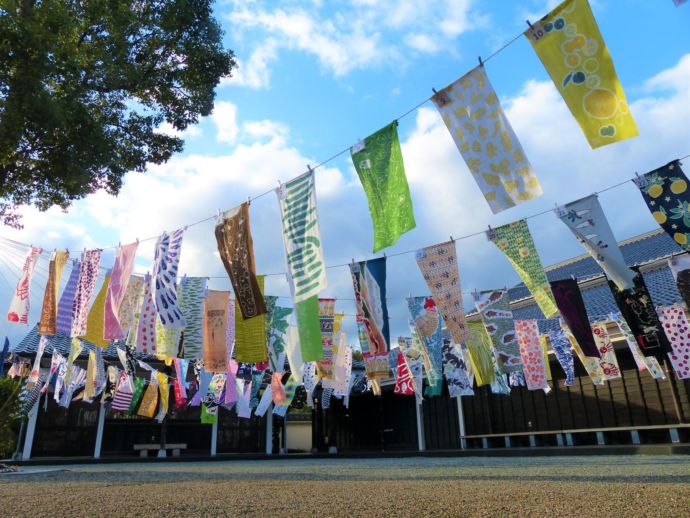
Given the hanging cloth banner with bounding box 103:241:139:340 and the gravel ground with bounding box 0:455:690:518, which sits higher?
the hanging cloth banner with bounding box 103:241:139:340

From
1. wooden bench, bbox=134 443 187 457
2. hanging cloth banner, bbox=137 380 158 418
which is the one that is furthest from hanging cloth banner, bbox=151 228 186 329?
wooden bench, bbox=134 443 187 457

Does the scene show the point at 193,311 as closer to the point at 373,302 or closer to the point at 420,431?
the point at 373,302

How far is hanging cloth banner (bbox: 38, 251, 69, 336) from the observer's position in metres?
11.3

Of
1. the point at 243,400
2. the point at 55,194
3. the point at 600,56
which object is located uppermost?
the point at 55,194

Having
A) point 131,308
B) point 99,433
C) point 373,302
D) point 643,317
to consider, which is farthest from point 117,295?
point 99,433

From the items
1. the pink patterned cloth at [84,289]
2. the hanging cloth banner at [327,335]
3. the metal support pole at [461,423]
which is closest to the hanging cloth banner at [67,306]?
the pink patterned cloth at [84,289]

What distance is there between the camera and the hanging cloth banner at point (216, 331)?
11031 millimetres

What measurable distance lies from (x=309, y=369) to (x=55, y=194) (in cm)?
1040

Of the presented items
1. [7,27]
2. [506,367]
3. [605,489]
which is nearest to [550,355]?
[506,367]

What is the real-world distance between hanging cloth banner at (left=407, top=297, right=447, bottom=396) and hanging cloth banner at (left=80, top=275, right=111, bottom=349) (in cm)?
755

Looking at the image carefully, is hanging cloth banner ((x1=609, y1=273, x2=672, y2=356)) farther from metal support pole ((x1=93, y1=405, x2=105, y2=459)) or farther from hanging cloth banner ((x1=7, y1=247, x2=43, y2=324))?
metal support pole ((x1=93, y1=405, x2=105, y2=459))

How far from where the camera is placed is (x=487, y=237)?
A: 8969mm

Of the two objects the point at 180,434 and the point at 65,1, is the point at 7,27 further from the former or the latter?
the point at 180,434

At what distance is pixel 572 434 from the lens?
1590 centimetres
